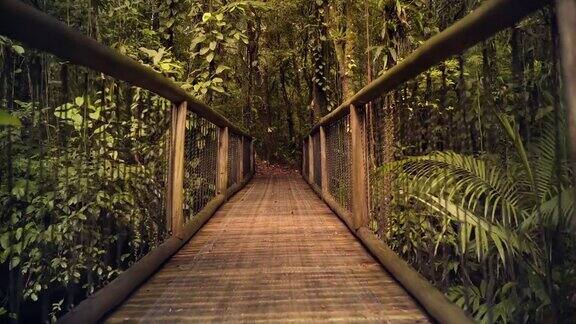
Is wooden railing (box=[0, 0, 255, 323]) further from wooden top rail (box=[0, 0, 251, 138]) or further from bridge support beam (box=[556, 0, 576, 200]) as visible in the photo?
bridge support beam (box=[556, 0, 576, 200])

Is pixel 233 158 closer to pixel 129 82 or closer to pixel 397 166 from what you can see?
pixel 397 166

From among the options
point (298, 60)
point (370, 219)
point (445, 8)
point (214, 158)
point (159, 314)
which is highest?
point (298, 60)

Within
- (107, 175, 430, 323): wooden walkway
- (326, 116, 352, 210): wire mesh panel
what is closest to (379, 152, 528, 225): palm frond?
(107, 175, 430, 323): wooden walkway

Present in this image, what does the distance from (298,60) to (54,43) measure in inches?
650

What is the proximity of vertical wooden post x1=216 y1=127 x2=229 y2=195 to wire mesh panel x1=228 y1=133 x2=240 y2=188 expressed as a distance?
613 millimetres

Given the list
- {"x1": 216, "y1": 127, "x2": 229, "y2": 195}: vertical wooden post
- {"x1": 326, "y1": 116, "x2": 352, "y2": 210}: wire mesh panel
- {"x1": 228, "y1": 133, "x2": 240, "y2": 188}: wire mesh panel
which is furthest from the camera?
{"x1": 228, "y1": 133, "x2": 240, "y2": 188}: wire mesh panel

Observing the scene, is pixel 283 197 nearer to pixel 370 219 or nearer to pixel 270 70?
pixel 370 219

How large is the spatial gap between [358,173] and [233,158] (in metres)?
4.47

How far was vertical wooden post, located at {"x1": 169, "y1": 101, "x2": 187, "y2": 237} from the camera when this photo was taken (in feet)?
11.3

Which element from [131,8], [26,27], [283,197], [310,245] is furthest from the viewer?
[283,197]

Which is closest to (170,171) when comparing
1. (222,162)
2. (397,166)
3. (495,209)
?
(397,166)

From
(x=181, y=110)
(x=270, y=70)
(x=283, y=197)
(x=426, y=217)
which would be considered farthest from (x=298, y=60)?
(x=426, y=217)

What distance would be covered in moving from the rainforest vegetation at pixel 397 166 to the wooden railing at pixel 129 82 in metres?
0.10

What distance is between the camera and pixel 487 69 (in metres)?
1.69
